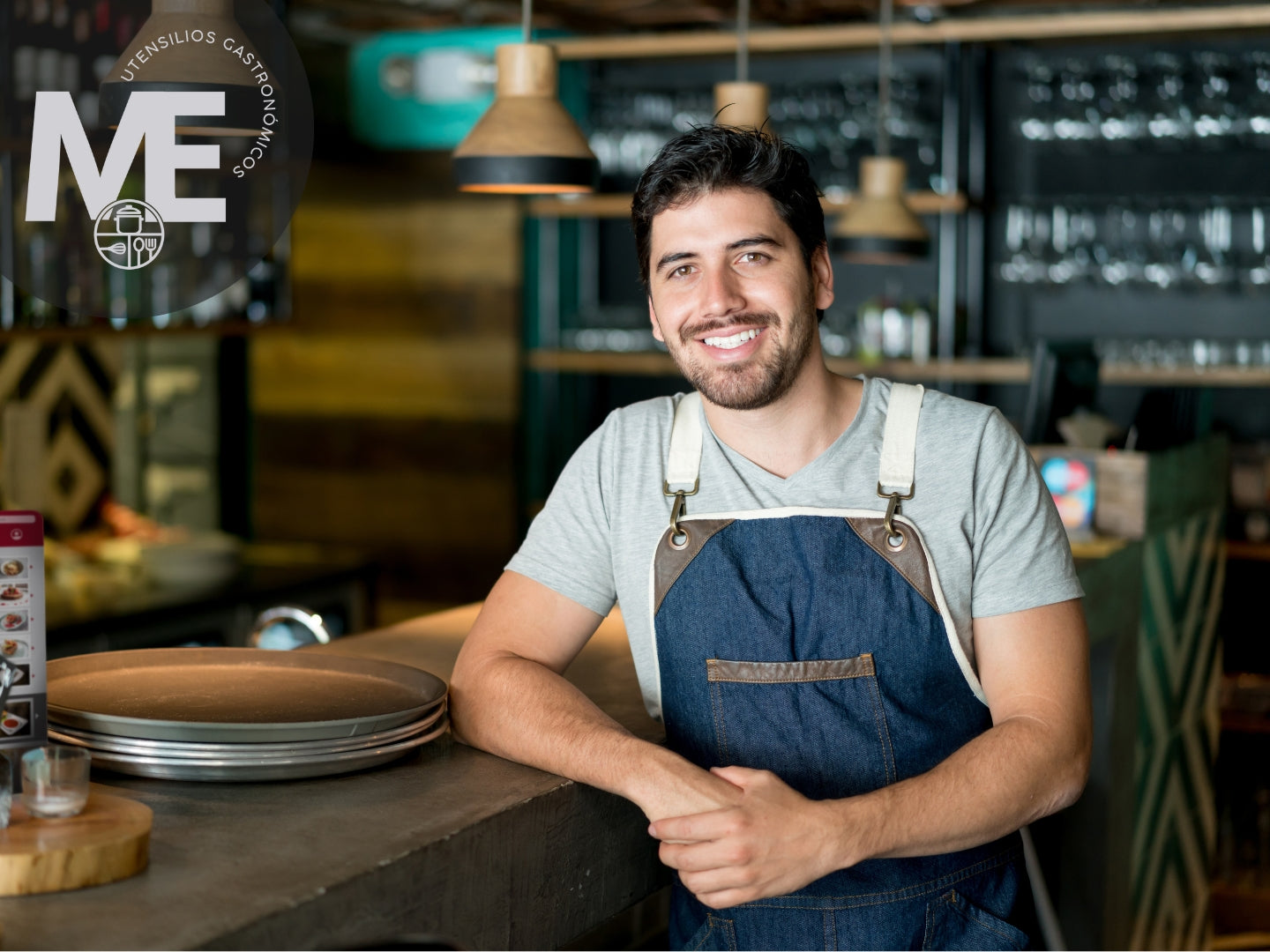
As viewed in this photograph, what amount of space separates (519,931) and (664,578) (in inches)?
18.6

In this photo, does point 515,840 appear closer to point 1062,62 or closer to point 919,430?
point 919,430

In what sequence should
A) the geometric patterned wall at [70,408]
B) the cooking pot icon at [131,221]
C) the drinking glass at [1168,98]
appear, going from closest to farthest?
the cooking pot icon at [131,221], the geometric patterned wall at [70,408], the drinking glass at [1168,98]

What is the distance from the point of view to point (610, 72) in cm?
634

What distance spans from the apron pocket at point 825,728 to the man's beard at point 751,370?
1.07 feet

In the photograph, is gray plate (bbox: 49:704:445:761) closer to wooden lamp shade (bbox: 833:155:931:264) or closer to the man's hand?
the man's hand

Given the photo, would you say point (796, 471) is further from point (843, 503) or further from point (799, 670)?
point (799, 670)

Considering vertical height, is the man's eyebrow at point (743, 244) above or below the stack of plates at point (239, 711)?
above

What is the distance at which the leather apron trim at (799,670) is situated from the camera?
1692 mm

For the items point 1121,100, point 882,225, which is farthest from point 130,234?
point 1121,100

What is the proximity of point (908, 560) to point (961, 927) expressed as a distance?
0.43 meters

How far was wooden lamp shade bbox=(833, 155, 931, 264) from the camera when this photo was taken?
3.89 m

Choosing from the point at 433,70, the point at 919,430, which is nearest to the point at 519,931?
the point at 919,430

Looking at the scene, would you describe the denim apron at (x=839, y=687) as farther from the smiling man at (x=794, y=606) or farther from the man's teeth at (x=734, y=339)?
the man's teeth at (x=734, y=339)

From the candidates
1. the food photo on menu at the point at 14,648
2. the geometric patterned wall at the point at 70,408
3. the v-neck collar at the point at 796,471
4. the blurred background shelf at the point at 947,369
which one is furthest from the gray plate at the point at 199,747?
the geometric patterned wall at the point at 70,408
